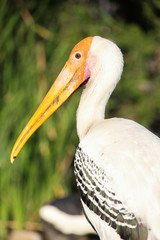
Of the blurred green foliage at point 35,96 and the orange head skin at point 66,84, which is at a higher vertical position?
the orange head skin at point 66,84

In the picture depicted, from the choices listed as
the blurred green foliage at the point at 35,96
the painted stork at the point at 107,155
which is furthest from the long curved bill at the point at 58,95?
the blurred green foliage at the point at 35,96

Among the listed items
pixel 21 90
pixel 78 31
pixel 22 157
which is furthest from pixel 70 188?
pixel 78 31

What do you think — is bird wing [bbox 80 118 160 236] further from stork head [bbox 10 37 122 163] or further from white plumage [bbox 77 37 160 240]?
stork head [bbox 10 37 122 163]

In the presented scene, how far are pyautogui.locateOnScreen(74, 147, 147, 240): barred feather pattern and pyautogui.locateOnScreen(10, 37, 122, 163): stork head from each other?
16.2 inches

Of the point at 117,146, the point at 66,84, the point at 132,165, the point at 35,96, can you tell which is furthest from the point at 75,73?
the point at 35,96

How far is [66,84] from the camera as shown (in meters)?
3.52

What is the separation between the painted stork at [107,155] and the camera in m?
2.95

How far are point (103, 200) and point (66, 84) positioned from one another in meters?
0.81

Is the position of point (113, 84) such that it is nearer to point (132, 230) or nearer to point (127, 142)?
point (127, 142)

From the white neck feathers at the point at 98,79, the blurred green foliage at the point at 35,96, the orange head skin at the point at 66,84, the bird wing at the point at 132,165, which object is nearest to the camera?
the bird wing at the point at 132,165

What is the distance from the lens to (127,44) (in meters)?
6.82

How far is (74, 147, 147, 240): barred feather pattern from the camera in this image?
118 inches

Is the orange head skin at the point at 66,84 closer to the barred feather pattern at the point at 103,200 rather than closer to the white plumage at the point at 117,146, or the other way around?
the white plumage at the point at 117,146

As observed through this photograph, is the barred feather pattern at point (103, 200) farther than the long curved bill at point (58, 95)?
No
